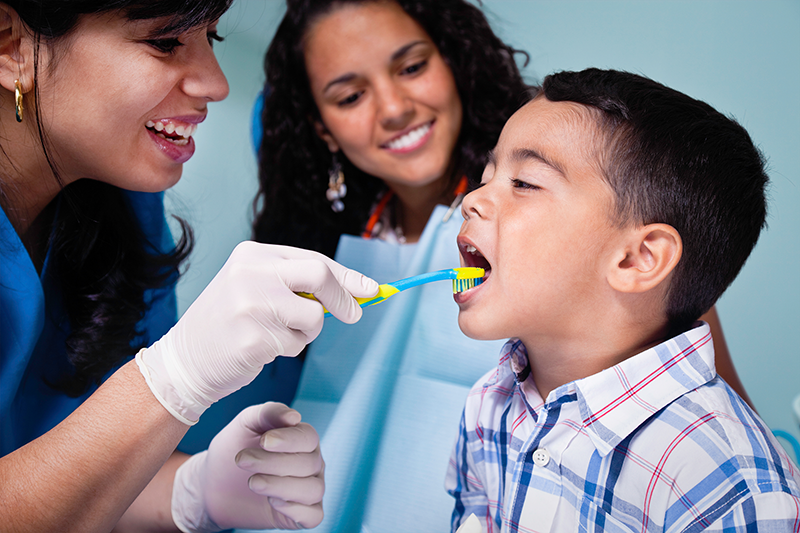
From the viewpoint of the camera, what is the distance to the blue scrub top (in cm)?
98

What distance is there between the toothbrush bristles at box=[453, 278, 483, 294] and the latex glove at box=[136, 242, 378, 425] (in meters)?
0.20

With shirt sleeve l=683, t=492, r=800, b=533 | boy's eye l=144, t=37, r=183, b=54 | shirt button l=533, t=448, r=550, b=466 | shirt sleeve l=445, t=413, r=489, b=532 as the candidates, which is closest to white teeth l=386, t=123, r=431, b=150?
boy's eye l=144, t=37, r=183, b=54

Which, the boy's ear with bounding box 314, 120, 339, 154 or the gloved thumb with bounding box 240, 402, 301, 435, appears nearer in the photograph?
the gloved thumb with bounding box 240, 402, 301, 435

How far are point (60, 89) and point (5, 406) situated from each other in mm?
590

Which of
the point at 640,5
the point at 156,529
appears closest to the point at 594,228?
the point at 640,5

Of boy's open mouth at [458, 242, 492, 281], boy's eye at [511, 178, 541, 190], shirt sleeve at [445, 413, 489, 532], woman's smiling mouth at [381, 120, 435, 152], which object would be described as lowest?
shirt sleeve at [445, 413, 489, 532]

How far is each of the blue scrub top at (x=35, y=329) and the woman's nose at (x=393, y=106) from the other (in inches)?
23.5

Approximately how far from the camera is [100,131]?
90 centimetres

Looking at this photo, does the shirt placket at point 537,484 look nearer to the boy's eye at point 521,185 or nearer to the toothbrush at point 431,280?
the toothbrush at point 431,280

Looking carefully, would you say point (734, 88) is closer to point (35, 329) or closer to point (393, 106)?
point (393, 106)

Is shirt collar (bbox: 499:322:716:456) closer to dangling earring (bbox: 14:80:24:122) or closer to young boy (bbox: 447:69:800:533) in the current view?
young boy (bbox: 447:69:800:533)

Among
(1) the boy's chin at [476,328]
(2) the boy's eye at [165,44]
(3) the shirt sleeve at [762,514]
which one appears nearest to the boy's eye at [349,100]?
(2) the boy's eye at [165,44]

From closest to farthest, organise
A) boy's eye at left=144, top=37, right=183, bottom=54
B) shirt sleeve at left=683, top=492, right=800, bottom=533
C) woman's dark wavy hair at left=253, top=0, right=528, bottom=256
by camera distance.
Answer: shirt sleeve at left=683, top=492, right=800, bottom=533
boy's eye at left=144, top=37, right=183, bottom=54
woman's dark wavy hair at left=253, top=0, right=528, bottom=256

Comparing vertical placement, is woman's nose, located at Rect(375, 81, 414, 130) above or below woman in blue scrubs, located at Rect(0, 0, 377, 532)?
above
